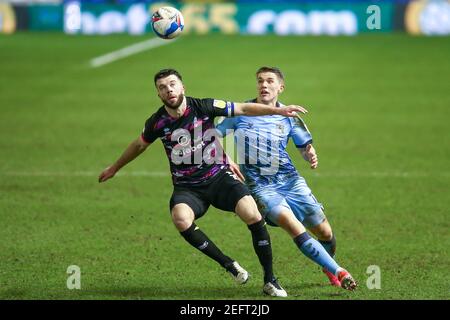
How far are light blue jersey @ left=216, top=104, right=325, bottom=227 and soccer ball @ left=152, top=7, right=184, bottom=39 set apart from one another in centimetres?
135

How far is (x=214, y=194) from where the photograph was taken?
9344 mm

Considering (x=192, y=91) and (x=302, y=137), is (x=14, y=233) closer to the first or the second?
(x=302, y=137)

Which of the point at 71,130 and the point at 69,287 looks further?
the point at 71,130

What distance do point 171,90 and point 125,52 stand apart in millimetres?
21382

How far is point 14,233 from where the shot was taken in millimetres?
11805

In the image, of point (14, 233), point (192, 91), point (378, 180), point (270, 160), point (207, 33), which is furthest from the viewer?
point (207, 33)

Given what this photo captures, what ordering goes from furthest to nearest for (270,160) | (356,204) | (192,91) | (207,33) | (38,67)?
(207,33), (38,67), (192,91), (356,204), (270,160)

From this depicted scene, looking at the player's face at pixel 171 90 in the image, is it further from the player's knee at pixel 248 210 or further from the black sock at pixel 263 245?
the black sock at pixel 263 245

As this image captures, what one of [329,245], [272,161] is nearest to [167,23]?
[272,161]

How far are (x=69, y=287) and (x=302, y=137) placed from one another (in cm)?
278

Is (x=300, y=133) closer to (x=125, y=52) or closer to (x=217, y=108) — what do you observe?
(x=217, y=108)

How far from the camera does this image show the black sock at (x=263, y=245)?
916cm

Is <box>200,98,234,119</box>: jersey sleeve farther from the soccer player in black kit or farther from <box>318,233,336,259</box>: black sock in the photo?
<box>318,233,336,259</box>: black sock

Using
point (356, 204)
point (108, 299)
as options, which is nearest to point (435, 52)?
point (356, 204)
